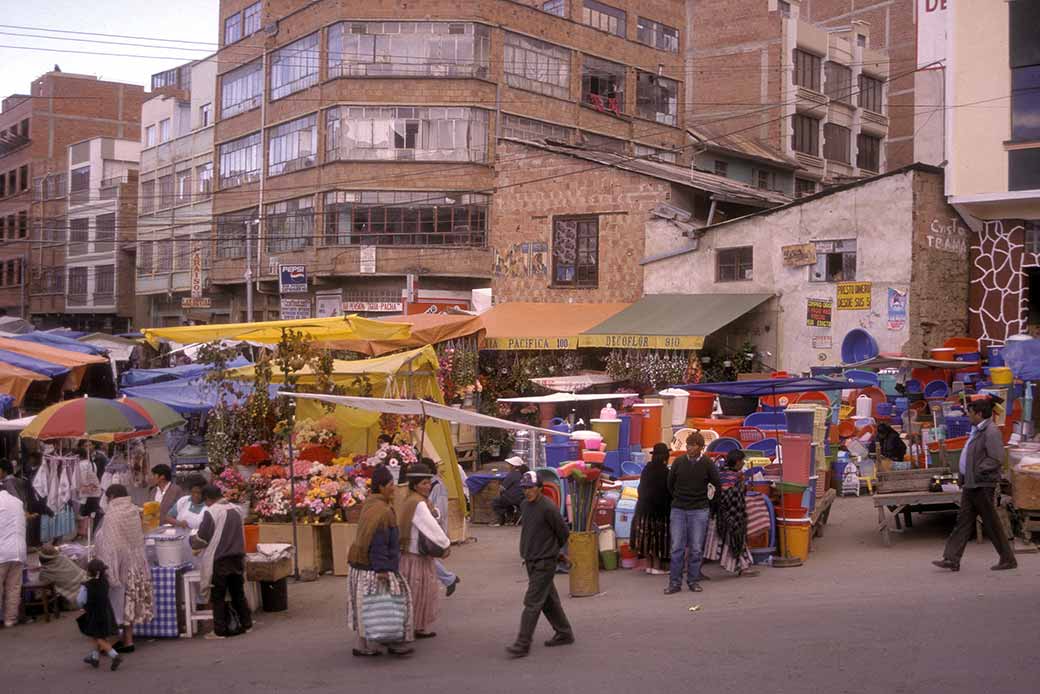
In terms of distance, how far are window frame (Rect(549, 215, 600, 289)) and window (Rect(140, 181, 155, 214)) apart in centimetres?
2802

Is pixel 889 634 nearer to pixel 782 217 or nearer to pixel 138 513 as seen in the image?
pixel 138 513

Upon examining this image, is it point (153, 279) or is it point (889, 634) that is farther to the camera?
point (153, 279)

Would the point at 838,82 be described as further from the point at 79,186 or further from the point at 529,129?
the point at 79,186

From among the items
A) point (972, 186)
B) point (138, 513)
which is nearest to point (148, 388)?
point (138, 513)

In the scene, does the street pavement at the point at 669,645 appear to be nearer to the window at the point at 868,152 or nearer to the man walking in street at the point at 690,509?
the man walking in street at the point at 690,509

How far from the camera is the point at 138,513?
980 centimetres

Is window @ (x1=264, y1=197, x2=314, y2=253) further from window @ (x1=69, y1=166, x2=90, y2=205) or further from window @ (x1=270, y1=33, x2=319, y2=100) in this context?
window @ (x1=69, y1=166, x2=90, y2=205)

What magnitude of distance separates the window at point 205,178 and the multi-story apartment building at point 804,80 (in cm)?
2209

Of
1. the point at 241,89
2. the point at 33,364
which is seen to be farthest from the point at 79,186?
the point at 33,364

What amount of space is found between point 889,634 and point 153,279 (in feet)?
152

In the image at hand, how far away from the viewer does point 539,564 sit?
8.98 m

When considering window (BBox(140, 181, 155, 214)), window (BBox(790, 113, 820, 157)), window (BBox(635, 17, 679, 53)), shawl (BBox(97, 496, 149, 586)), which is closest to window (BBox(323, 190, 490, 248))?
window (BBox(635, 17, 679, 53))

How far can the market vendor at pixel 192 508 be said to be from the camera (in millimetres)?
11156

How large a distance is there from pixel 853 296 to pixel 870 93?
105ft
